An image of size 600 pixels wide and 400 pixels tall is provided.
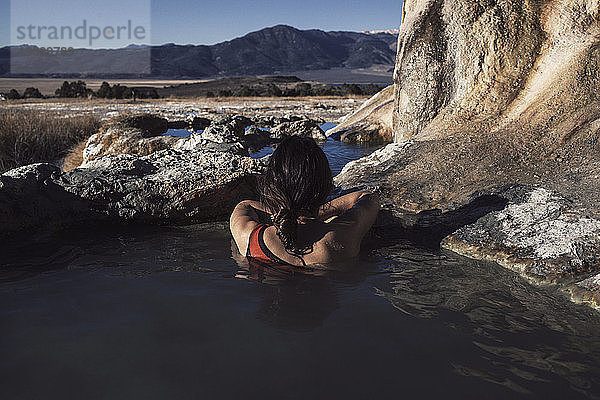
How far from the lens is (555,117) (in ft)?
19.3

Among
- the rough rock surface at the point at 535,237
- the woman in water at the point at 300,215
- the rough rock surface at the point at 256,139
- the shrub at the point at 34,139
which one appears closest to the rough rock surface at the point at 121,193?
the woman in water at the point at 300,215

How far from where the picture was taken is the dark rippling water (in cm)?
248

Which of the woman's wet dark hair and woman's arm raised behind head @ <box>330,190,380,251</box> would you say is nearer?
the woman's wet dark hair

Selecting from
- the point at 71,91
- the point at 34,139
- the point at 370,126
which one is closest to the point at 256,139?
the point at 370,126

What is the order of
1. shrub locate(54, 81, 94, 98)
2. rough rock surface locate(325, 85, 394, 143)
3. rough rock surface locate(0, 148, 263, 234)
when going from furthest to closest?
1. shrub locate(54, 81, 94, 98)
2. rough rock surface locate(325, 85, 394, 143)
3. rough rock surface locate(0, 148, 263, 234)

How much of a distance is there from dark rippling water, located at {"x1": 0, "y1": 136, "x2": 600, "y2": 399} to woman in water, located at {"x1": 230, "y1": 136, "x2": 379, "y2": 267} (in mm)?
158

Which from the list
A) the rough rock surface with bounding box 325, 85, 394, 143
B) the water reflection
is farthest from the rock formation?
the rough rock surface with bounding box 325, 85, 394, 143

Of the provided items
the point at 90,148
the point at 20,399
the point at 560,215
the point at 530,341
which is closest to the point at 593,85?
the point at 560,215

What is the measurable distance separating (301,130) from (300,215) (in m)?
10.9

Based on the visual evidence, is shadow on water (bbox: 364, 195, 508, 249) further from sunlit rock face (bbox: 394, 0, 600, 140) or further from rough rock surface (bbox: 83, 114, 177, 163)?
rough rock surface (bbox: 83, 114, 177, 163)

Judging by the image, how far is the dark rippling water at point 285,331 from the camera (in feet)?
8.15

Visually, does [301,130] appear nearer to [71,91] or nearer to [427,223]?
[427,223]

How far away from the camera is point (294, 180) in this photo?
3.50m

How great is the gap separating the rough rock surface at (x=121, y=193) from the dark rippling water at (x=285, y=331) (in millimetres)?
722
